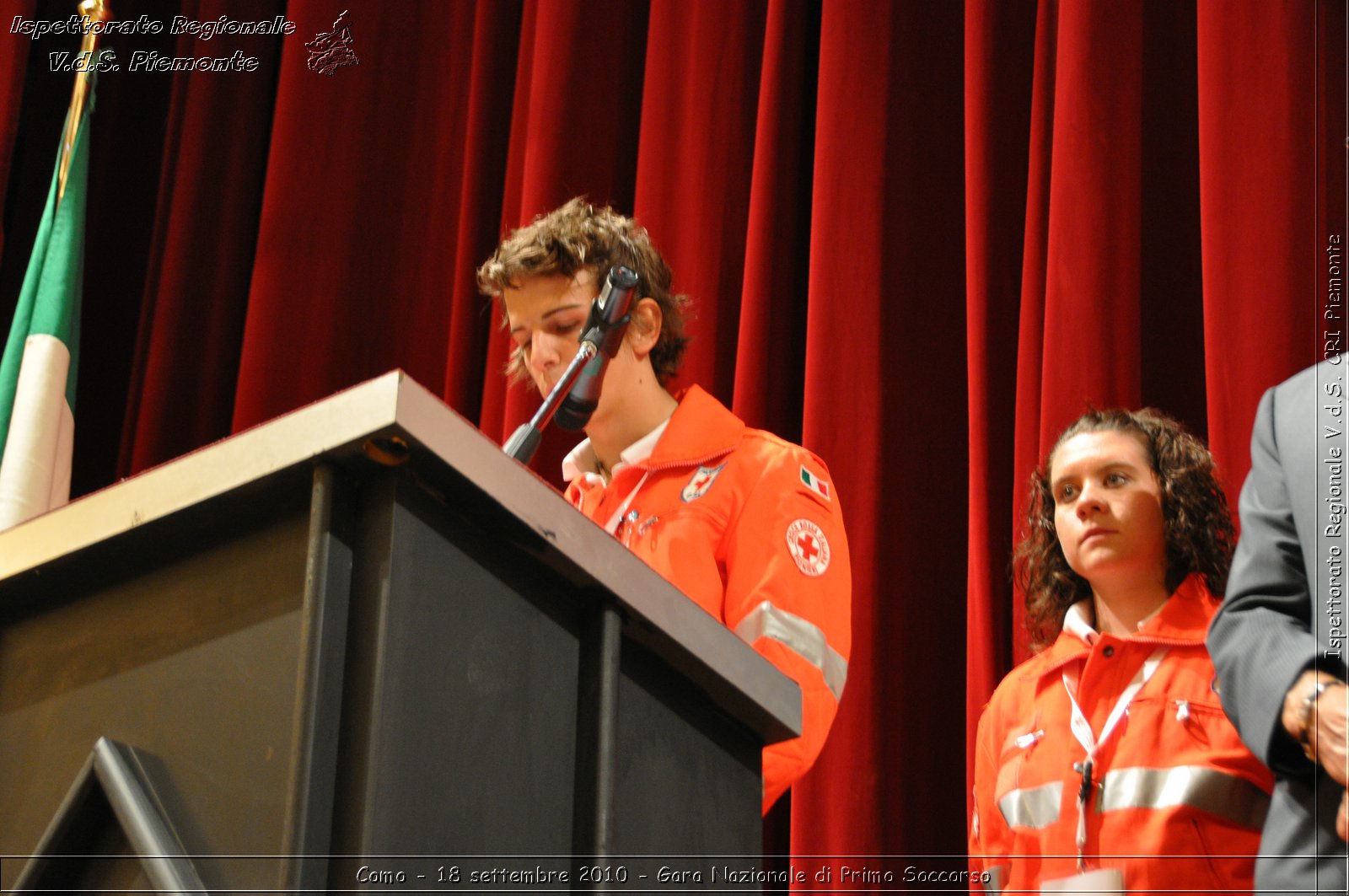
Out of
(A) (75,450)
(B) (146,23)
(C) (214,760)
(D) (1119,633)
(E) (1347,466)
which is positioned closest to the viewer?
(C) (214,760)

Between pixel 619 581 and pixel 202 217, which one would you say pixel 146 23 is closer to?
pixel 202 217

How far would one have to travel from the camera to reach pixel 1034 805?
1739 millimetres

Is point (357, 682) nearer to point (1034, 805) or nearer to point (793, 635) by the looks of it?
point (793, 635)

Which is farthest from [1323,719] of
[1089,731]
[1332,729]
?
[1089,731]

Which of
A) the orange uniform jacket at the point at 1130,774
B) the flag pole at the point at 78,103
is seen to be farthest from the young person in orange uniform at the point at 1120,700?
the flag pole at the point at 78,103

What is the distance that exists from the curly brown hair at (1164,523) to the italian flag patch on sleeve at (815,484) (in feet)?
1.24

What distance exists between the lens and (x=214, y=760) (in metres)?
0.74

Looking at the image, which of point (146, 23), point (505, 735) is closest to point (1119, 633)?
point (505, 735)

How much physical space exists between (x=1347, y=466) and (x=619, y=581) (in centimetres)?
90

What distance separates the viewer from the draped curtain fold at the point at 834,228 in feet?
7.34

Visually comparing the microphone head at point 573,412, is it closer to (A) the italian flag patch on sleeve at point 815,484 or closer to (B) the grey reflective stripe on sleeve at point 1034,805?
(A) the italian flag patch on sleeve at point 815,484

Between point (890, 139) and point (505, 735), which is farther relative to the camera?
point (890, 139)

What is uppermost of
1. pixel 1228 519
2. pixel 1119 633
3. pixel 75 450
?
pixel 75 450

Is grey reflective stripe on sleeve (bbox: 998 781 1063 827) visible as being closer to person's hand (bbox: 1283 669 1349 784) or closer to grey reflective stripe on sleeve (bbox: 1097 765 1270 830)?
grey reflective stripe on sleeve (bbox: 1097 765 1270 830)
